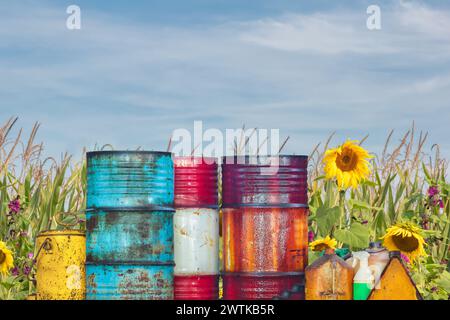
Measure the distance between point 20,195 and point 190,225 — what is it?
3.13 metres

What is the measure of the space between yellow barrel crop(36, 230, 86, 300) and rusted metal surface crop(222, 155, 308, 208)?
4.01 feet

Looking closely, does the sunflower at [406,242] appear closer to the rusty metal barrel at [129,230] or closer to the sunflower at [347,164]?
the sunflower at [347,164]

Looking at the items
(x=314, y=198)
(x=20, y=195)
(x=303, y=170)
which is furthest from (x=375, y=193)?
(x=20, y=195)

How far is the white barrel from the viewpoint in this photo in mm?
6977

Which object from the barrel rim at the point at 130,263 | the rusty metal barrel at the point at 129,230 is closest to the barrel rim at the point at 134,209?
the rusty metal barrel at the point at 129,230

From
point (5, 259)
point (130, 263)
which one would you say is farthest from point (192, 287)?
point (5, 259)

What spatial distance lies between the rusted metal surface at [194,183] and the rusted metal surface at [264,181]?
199mm

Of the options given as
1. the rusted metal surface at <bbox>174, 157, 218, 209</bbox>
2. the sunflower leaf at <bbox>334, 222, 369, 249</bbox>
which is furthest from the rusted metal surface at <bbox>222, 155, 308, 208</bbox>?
the sunflower leaf at <bbox>334, 222, 369, 249</bbox>

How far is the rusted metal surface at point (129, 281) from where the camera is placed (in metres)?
6.55

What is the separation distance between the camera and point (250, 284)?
22.5 ft

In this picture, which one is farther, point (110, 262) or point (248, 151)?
point (248, 151)

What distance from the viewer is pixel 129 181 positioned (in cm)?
660
